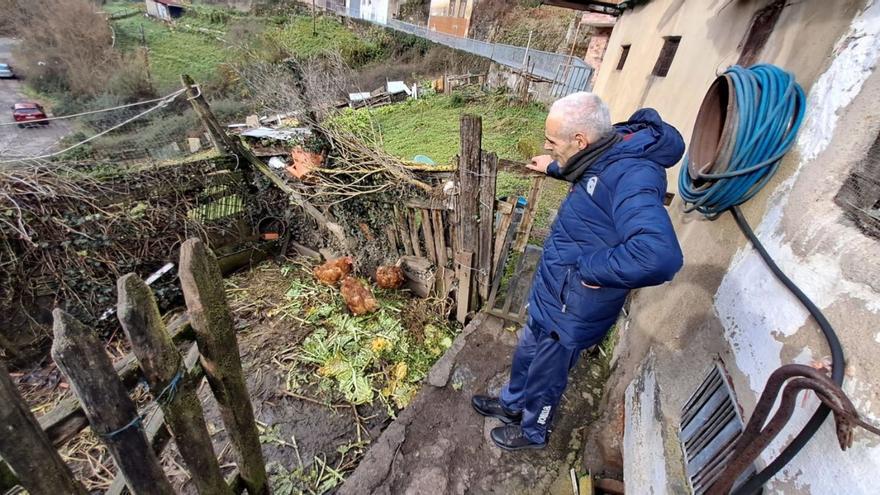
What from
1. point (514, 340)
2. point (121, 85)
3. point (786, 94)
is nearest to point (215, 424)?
point (514, 340)

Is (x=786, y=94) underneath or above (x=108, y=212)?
above

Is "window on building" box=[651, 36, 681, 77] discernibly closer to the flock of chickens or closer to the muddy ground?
the muddy ground

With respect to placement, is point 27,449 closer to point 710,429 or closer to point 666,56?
point 710,429

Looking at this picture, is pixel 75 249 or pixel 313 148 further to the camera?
pixel 313 148

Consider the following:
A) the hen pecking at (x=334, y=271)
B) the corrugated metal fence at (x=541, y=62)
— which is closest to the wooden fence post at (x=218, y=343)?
the hen pecking at (x=334, y=271)

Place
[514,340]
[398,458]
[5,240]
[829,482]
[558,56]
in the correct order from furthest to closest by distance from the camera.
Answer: [558,56] < [514,340] < [5,240] < [398,458] < [829,482]

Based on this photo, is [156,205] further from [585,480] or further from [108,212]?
[585,480]

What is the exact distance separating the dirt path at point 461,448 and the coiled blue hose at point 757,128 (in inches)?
76.8

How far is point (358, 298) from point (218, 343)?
2.45m

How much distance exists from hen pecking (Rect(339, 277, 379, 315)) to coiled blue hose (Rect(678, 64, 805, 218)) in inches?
125

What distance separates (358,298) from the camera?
3869mm

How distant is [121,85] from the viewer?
22656 mm

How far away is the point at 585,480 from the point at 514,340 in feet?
4.29

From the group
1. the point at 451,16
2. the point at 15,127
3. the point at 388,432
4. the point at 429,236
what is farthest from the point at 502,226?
the point at 451,16
